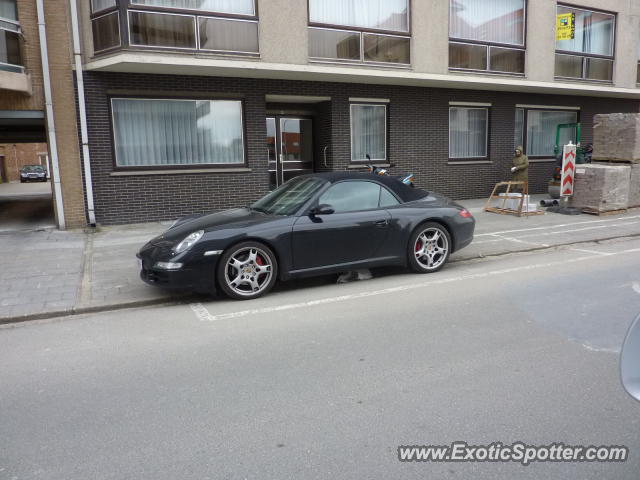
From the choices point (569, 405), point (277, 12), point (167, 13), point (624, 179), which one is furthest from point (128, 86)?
point (624, 179)

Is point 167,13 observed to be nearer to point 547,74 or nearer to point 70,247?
point 70,247

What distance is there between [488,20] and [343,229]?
10910 millimetres

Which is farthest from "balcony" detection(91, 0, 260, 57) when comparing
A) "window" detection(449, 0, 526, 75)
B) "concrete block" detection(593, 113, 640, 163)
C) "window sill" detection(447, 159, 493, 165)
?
"concrete block" detection(593, 113, 640, 163)

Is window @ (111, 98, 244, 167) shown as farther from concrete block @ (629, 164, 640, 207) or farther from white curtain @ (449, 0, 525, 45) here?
concrete block @ (629, 164, 640, 207)

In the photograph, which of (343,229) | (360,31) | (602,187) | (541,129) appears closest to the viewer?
(343,229)

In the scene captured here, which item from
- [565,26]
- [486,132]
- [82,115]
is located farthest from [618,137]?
[82,115]

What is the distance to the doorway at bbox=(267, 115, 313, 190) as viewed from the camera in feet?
44.8

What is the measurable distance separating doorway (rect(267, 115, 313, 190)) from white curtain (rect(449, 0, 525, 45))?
462cm

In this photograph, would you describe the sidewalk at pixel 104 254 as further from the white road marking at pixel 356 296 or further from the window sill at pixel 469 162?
the window sill at pixel 469 162

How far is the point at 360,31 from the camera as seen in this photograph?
12625 mm

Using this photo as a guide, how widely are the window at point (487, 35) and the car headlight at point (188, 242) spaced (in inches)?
400

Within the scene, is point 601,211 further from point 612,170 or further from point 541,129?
point 541,129

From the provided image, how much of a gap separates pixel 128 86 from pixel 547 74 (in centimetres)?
1142

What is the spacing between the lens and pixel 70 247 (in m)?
9.39
